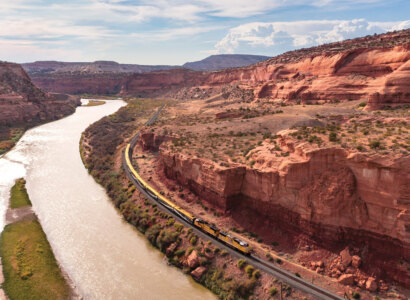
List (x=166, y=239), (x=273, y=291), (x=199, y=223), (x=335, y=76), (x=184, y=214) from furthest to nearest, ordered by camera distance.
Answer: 1. (x=335, y=76)
2. (x=184, y=214)
3. (x=166, y=239)
4. (x=199, y=223)
5. (x=273, y=291)

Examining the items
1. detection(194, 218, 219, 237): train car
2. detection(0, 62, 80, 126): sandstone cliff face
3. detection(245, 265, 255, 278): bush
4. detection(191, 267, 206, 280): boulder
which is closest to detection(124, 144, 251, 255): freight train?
detection(194, 218, 219, 237): train car

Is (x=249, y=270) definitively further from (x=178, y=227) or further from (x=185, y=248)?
(x=178, y=227)

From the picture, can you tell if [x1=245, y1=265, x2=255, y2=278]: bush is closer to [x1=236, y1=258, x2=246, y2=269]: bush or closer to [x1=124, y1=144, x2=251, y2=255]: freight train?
[x1=236, y1=258, x2=246, y2=269]: bush

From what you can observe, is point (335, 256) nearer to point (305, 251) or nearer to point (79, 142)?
point (305, 251)

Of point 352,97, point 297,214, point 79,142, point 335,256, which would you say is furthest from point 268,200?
point 79,142

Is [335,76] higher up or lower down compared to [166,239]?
higher up

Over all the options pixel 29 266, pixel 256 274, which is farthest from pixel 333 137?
pixel 29 266
